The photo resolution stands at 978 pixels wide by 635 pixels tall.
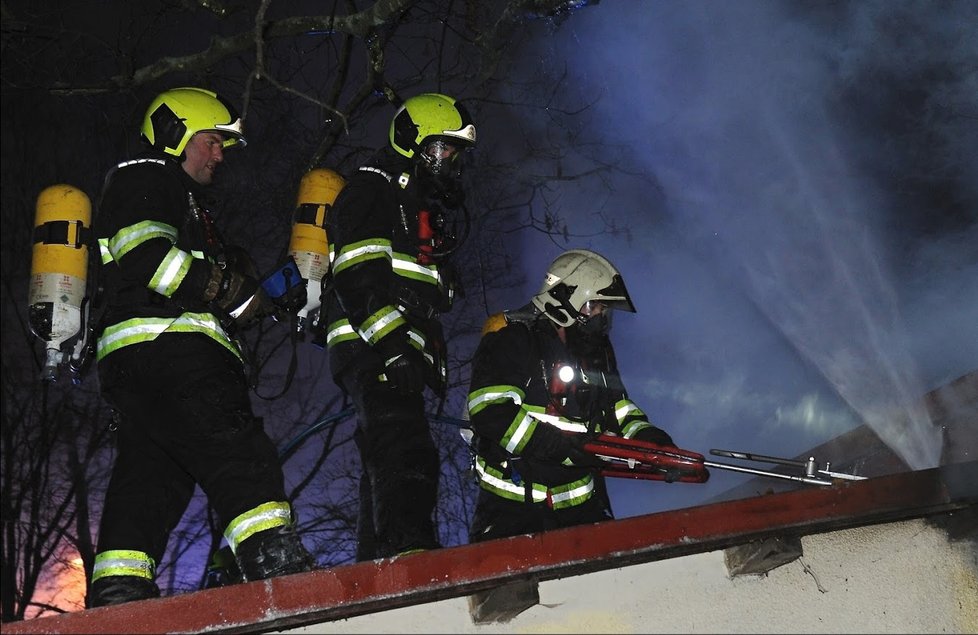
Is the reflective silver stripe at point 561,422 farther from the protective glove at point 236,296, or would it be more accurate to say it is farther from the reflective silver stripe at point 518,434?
the protective glove at point 236,296

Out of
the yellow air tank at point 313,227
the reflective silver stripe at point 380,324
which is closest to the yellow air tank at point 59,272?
the yellow air tank at point 313,227

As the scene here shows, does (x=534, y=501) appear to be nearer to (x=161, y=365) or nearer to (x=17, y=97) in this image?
(x=161, y=365)

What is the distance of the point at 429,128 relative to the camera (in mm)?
4770

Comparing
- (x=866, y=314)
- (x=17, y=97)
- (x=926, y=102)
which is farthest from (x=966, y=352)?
(x=17, y=97)

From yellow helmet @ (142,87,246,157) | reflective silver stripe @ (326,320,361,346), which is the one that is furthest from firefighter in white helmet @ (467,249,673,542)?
yellow helmet @ (142,87,246,157)

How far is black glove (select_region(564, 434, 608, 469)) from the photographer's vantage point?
4336mm

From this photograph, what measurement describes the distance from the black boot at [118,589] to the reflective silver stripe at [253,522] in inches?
11.5

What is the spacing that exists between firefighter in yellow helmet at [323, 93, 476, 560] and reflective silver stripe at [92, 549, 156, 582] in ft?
3.02

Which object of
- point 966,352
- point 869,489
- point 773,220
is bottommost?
point 869,489

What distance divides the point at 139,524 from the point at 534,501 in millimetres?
1607

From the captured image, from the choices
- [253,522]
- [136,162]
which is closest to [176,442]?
[253,522]

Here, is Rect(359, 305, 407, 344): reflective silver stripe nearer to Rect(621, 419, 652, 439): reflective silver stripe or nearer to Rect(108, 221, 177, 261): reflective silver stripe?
Rect(108, 221, 177, 261): reflective silver stripe

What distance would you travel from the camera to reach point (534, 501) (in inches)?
174

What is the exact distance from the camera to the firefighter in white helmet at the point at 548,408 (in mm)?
4340
